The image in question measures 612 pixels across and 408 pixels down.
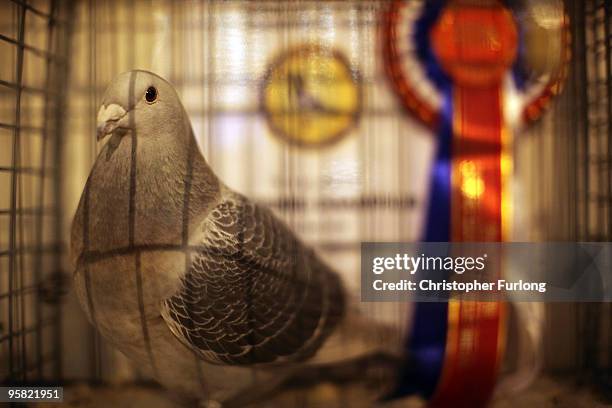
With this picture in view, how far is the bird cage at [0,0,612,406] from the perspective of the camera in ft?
4.38

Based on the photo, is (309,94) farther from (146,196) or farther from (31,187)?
(31,187)

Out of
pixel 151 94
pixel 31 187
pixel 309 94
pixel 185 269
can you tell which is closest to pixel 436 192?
pixel 309 94

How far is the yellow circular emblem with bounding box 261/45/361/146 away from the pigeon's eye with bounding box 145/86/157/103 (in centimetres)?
27

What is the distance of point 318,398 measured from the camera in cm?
141

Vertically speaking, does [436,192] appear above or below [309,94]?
below

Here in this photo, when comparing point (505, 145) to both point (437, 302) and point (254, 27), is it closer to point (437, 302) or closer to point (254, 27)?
point (437, 302)

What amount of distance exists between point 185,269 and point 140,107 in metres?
0.42

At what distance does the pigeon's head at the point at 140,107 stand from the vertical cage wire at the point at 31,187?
0.56 feet

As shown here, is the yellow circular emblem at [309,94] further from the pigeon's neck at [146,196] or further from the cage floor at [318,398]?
the cage floor at [318,398]

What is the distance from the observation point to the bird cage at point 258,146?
1.33 meters

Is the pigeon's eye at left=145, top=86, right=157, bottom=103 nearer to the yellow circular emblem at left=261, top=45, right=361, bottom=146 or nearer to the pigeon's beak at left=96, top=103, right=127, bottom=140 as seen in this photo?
the pigeon's beak at left=96, top=103, right=127, bottom=140

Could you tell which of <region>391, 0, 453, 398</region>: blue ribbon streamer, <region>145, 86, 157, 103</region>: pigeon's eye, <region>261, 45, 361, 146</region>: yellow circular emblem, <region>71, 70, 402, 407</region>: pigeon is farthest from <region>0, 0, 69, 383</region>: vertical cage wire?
<region>391, 0, 453, 398</region>: blue ribbon streamer

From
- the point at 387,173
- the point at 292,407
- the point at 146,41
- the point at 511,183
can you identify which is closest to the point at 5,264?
the point at 146,41

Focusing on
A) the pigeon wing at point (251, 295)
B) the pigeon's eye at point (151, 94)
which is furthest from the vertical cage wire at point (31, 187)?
the pigeon wing at point (251, 295)
